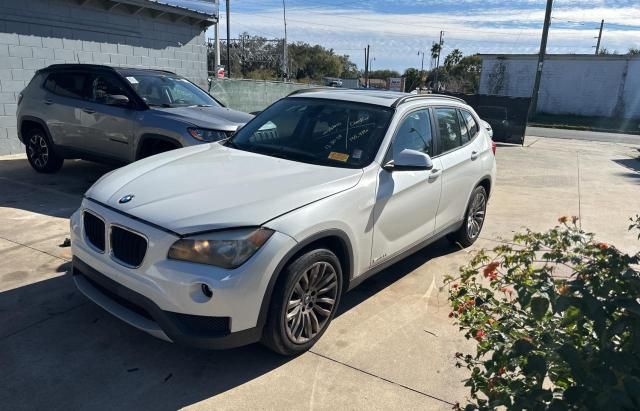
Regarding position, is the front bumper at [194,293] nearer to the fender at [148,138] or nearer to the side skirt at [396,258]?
the side skirt at [396,258]

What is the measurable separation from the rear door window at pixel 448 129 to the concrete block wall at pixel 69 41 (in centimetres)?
849

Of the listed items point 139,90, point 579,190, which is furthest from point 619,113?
point 139,90

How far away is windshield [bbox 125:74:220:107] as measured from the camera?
23.0 feet

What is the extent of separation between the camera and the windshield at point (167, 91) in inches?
275

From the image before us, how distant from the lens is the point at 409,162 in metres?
3.72

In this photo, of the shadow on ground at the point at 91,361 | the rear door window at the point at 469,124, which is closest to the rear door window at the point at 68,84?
the shadow on ground at the point at 91,361

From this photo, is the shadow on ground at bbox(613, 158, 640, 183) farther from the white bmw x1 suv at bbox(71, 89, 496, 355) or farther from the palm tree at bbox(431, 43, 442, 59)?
the palm tree at bbox(431, 43, 442, 59)

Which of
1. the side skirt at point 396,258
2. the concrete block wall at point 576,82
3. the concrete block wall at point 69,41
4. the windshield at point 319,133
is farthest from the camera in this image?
the concrete block wall at point 576,82

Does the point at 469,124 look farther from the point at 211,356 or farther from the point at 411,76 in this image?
the point at 411,76

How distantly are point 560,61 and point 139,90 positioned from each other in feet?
126

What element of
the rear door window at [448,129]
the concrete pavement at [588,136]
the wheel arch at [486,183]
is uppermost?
the rear door window at [448,129]

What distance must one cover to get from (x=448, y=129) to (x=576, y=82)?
38103mm

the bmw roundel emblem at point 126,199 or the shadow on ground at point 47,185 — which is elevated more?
the bmw roundel emblem at point 126,199

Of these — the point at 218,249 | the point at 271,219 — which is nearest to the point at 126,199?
the point at 218,249
